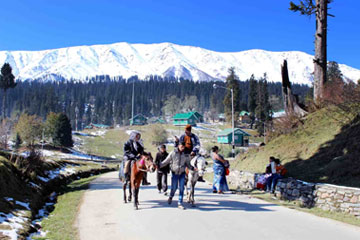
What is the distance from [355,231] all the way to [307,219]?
1304 millimetres

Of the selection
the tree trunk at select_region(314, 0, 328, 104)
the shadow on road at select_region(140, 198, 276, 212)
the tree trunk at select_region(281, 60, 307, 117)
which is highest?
the tree trunk at select_region(314, 0, 328, 104)

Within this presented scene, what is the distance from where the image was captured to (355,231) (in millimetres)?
7371

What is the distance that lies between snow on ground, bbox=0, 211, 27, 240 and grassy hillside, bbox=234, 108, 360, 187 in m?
10.7

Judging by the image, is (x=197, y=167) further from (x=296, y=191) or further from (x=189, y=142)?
(x=296, y=191)

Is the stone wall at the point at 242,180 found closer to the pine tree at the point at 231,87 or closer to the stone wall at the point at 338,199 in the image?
the stone wall at the point at 338,199

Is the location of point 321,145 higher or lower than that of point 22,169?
higher

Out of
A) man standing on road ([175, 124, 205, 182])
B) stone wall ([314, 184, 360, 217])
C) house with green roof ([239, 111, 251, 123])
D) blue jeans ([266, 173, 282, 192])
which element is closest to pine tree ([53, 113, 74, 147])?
blue jeans ([266, 173, 282, 192])

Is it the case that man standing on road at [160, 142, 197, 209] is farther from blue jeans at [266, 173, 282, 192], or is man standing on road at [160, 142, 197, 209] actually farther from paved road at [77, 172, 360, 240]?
blue jeans at [266, 173, 282, 192]

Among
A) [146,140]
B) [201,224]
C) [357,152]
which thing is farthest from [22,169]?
[146,140]

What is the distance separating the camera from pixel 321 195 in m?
10.4

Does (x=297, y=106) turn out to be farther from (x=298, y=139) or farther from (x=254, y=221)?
(x=254, y=221)

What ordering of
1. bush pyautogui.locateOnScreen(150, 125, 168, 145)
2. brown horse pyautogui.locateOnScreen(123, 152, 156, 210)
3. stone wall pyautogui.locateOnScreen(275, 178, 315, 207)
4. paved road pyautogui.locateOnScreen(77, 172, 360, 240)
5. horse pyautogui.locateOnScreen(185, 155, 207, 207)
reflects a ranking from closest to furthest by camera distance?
paved road pyautogui.locateOnScreen(77, 172, 360, 240) → brown horse pyautogui.locateOnScreen(123, 152, 156, 210) → horse pyautogui.locateOnScreen(185, 155, 207, 207) → stone wall pyautogui.locateOnScreen(275, 178, 315, 207) → bush pyautogui.locateOnScreen(150, 125, 168, 145)

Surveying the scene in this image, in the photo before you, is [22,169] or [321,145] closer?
[22,169]

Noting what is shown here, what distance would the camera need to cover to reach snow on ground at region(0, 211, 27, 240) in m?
6.69
